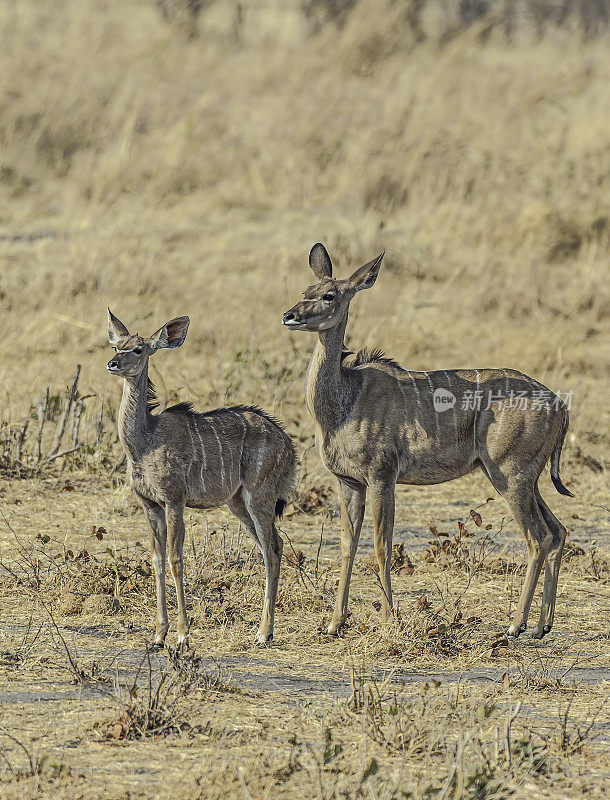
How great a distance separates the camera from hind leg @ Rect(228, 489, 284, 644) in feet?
24.1

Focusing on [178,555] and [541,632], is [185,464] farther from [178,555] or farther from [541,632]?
[541,632]

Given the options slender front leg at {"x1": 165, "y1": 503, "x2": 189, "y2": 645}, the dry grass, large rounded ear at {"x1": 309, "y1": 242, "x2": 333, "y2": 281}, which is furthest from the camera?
large rounded ear at {"x1": 309, "y1": 242, "x2": 333, "y2": 281}

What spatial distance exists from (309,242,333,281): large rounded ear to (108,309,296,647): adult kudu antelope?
3.01 feet

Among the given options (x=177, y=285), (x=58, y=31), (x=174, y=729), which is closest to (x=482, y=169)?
(x=177, y=285)

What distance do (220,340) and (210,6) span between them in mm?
12812

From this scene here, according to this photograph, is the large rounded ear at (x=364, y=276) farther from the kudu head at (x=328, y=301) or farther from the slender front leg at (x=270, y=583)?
the slender front leg at (x=270, y=583)

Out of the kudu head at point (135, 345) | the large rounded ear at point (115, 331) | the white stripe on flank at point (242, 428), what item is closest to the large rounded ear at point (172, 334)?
the kudu head at point (135, 345)

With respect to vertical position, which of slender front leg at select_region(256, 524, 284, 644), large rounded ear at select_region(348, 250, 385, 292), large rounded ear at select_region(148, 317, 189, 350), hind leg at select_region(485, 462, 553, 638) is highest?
large rounded ear at select_region(348, 250, 385, 292)

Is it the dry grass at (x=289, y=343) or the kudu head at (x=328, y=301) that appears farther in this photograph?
the kudu head at (x=328, y=301)

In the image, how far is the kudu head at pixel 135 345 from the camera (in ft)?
23.4

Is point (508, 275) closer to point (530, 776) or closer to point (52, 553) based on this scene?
point (52, 553)

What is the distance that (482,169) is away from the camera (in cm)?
1781

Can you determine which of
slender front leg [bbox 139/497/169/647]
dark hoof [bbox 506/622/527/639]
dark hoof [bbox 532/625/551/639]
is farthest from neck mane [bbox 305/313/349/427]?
dark hoof [bbox 532/625/551/639]

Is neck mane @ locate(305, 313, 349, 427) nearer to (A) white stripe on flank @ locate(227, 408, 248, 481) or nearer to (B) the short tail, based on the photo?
(A) white stripe on flank @ locate(227, 408, 248, 481)
